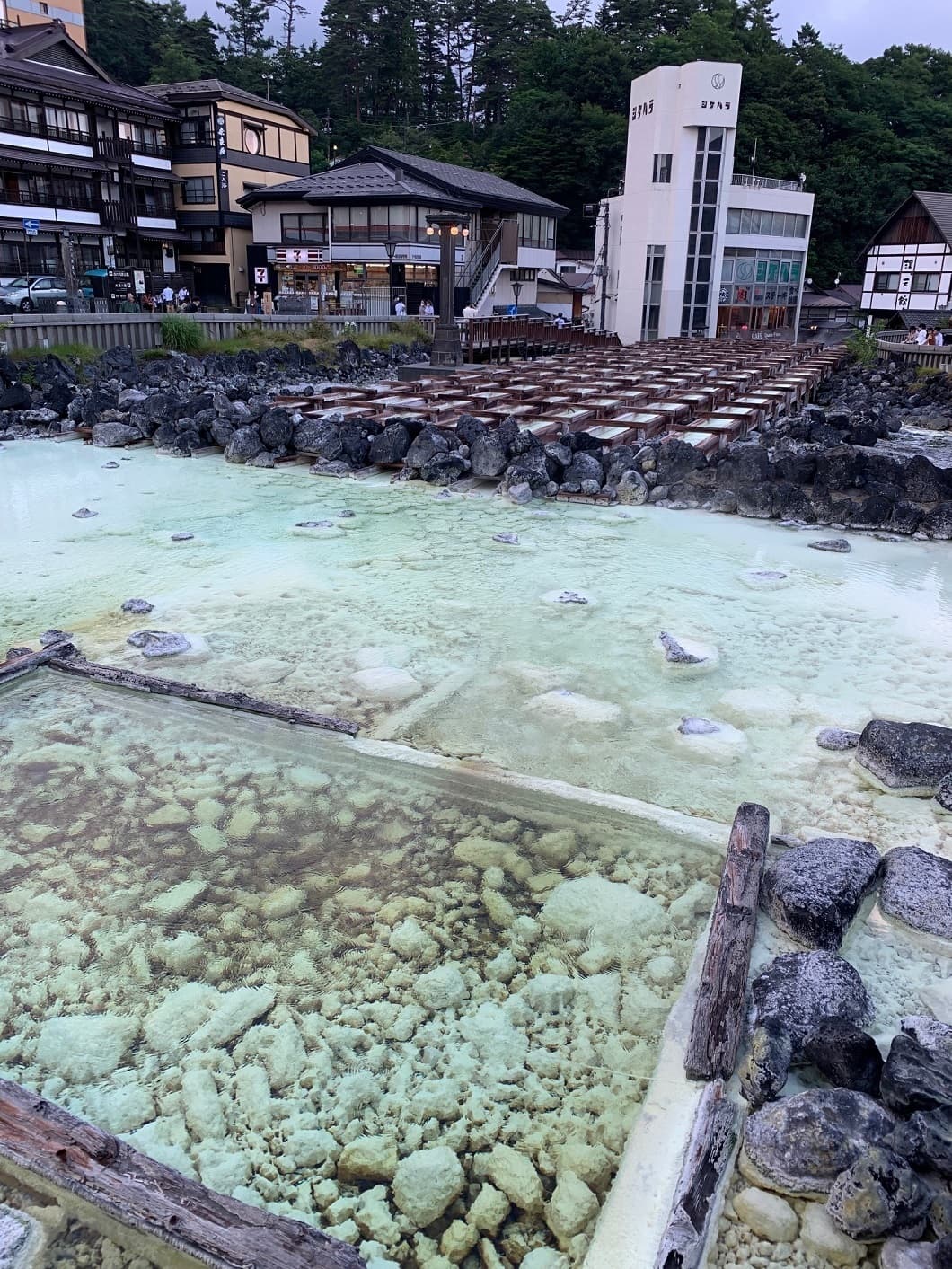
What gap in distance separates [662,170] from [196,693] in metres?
33.0

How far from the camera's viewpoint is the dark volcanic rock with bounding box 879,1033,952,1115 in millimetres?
2479

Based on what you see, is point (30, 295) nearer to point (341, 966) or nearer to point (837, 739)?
point (837, 739)

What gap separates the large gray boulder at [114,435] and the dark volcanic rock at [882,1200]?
14.4 m

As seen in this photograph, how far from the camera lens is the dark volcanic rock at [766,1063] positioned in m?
2.70

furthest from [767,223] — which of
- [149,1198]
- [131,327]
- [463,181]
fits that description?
[149,1198]

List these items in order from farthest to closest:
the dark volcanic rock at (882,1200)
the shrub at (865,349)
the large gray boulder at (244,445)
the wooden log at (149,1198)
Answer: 1. the shrub at (865,349)
2. the large gray boulder at (244,445)
3. the dark volcanic rock at (882,1200)
4. the wooden log at (149,1198)

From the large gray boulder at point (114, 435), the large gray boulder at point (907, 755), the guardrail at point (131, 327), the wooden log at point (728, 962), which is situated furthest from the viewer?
the guardrail at point (131, 327)

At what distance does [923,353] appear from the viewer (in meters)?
26.2

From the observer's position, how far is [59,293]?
2347cm

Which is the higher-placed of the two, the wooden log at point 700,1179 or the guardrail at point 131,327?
the guardrail at point 131,327

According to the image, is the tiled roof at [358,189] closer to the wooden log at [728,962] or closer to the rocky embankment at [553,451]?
the rocky embankment at [553,451]

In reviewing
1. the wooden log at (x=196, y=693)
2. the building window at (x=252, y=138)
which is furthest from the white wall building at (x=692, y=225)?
the wooden log at (x=196, y=693)

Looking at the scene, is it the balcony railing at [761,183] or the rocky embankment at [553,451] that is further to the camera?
the balcony railing at [761,183]

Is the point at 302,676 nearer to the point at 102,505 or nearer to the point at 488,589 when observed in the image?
the point at 488,589
